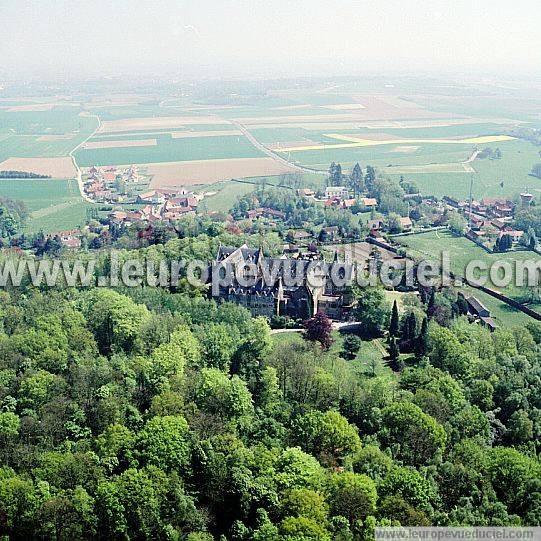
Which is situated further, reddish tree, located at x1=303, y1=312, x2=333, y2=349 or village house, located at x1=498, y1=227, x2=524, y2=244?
village house, located at x1=498, y1=227, x2=524, y2=244

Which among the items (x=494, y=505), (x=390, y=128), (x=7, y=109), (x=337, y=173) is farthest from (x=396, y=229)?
(x=7, y=109)

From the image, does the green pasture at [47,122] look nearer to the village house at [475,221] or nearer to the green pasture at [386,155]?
the green pasture at [386,155]

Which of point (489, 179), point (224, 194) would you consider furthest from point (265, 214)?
point (489, 179)

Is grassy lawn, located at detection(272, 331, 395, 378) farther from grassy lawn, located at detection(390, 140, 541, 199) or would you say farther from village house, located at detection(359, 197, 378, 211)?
grassy lawn, located at detection(390, 140, 541, 199)

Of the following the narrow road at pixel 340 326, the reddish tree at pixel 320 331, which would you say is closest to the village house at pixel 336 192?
the narrow road at pixel 340 326

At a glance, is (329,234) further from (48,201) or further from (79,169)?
(79,169)

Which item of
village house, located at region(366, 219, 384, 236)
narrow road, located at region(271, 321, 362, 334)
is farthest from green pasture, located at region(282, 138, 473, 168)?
narrow road, located at region(271, 321, 362, 334)
